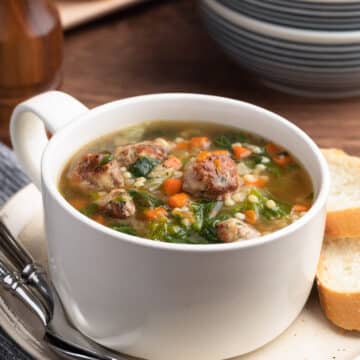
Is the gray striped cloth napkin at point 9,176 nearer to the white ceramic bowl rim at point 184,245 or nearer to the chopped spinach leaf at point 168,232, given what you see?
the white ceramic bowl rim at point 184,245

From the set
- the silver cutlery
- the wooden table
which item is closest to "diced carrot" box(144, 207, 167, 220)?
the silver cutlery

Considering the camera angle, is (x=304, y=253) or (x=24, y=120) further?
(x=24, y=120)

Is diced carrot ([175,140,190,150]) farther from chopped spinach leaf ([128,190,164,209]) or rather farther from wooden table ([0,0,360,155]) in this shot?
wooden table ([0,0,360,155])

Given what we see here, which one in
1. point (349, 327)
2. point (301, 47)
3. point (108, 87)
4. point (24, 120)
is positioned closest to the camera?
point (349, 327)

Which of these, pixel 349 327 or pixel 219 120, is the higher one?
pixel 219 120

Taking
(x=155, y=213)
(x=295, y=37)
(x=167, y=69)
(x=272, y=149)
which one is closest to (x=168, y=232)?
(x=155, y=213)

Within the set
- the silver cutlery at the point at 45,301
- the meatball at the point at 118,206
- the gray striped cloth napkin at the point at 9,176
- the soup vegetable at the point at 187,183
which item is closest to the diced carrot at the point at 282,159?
the soup vegetable at the point at 187,183

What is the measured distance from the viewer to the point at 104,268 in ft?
6.19

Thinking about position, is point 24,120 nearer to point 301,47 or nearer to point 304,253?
Answer: point 304,253

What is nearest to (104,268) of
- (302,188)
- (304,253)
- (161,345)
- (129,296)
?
(129,296)

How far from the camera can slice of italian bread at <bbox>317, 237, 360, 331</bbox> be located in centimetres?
204

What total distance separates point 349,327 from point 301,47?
5.66 feet


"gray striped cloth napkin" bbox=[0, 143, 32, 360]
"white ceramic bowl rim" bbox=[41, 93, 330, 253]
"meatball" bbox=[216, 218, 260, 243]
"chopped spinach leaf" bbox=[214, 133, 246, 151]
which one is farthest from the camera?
"gray striped cloth napkin" bbox=[0, 143, 32, 360]

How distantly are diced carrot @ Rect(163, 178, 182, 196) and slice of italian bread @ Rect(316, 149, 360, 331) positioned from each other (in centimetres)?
46
